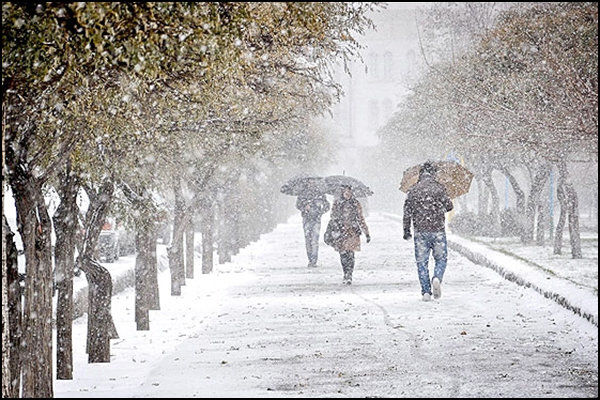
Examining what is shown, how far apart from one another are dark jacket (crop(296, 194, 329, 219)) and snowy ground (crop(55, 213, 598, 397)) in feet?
16.2

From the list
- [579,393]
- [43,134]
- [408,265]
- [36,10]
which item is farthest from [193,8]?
[408,265]

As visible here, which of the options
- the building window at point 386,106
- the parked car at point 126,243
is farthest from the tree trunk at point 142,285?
the building window at point 386,106

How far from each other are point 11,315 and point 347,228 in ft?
34.7

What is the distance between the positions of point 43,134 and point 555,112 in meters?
12.0

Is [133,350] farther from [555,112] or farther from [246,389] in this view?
[555,112]

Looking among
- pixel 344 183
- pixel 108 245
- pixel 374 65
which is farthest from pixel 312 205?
pixel 374 65

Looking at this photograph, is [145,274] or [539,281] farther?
[539,281]

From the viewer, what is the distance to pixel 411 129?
3875 centimetres

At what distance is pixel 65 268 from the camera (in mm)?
8672

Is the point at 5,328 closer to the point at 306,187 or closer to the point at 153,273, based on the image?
the point at 153,273

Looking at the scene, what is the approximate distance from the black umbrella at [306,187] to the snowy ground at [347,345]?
571 cm

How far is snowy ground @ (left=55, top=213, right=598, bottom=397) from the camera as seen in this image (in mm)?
7801

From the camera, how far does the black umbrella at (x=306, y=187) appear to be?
2292 centimetres

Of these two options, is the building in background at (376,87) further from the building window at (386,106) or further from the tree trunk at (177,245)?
the tree trunk at (177,245)
